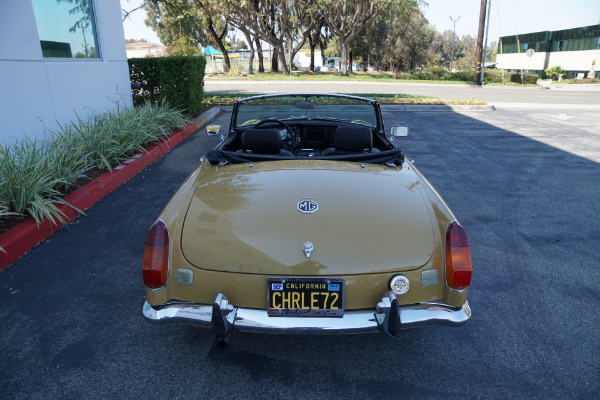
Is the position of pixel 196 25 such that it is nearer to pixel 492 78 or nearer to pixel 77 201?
pixel 492 78

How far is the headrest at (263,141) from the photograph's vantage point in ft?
10.3

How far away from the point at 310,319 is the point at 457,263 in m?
0.88

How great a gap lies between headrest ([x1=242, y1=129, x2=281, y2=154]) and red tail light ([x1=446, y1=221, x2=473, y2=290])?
4.78 feet

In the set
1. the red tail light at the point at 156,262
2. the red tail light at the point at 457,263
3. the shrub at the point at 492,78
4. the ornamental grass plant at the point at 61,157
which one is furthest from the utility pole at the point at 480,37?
the red tail light at the point at 156,262

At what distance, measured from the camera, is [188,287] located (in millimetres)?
2238

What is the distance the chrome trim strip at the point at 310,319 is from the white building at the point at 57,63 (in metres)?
5.04

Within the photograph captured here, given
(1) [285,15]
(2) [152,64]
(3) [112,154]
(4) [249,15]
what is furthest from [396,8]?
(3) [112,154]

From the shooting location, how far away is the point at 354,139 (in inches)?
129

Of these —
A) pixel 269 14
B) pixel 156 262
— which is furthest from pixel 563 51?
pixel 156 262

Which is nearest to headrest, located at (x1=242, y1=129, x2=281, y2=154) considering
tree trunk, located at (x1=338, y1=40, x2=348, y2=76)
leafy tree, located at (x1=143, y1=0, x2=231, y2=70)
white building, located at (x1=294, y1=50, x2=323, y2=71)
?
leafy tree, located at (x1=143, y1=0, x2=231, y2=70)

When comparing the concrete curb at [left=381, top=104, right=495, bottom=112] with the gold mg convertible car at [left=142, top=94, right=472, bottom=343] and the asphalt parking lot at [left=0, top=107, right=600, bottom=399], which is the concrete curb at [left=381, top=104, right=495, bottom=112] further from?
the gold mg convertible car at [left=142, top=94, right=472, bottom=343]

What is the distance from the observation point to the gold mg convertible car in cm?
215

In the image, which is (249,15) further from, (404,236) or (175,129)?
(404,236)

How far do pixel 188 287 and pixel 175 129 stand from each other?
730 centimetres
